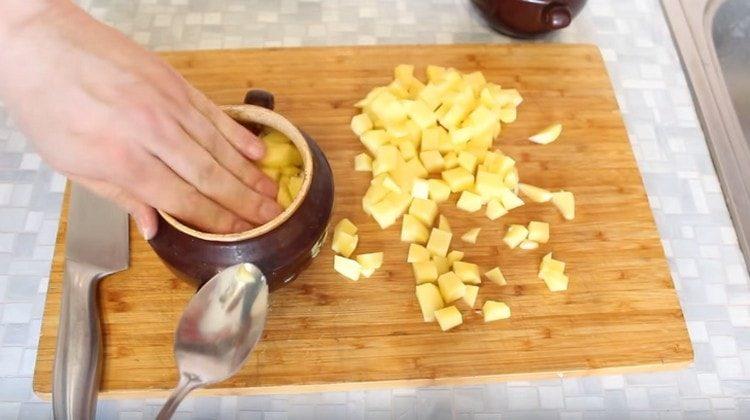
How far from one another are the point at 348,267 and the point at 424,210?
13 cm

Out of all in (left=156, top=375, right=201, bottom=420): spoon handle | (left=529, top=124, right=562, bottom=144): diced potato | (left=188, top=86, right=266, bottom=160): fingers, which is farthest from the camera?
(left=529, top=124, right=562, bottom=144): diced potato

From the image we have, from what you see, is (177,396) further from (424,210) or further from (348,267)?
(424,210)

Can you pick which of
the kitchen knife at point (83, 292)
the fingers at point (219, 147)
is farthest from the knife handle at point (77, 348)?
the fingers at point (219, 147)

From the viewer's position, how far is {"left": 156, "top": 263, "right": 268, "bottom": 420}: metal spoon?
73 centimetres

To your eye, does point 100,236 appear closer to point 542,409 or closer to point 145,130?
point 145,130

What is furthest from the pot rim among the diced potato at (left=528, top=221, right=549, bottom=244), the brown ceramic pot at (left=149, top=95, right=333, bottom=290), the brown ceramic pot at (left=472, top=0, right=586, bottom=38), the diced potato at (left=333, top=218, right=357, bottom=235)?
the brown ceramic pot at (left=472, top=0, right=586, bottom=38)

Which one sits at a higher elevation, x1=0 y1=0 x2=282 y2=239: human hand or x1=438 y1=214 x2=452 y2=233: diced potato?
x1=0 y1=0 x2=282 y2=239: human hand

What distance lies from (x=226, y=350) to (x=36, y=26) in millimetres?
414

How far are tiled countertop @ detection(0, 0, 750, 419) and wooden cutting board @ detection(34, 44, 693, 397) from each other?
1.6 inches

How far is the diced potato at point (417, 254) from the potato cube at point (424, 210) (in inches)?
1.8

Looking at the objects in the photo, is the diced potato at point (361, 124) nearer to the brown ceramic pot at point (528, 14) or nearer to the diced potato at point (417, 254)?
the diced potato at point (417, 254)

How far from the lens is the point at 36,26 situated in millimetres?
714

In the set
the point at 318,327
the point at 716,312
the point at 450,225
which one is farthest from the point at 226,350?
the point at 716,312

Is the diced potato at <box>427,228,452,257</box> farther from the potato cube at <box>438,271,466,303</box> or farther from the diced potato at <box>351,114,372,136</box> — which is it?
the diced potato at <box>351,114,372,136</box>
